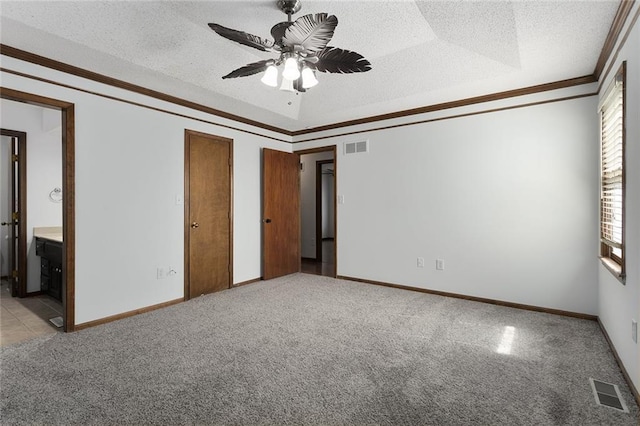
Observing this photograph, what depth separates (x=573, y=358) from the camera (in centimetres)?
248

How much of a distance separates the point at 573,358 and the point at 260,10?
359 centimetres

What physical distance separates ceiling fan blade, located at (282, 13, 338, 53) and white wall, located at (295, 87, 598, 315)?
2.65 meters

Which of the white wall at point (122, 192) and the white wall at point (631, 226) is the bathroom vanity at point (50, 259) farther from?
the white wall at point (631, 226)

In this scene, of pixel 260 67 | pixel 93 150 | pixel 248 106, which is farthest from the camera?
pixel 248 106

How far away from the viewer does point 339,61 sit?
227 cm

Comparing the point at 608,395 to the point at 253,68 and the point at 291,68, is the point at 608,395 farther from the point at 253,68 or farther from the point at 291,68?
the point at 253,68

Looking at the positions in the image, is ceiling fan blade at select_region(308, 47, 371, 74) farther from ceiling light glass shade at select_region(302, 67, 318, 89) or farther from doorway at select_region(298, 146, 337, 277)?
doorway at select_region(298, 146, 337, 277)

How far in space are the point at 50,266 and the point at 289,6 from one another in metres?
4.23

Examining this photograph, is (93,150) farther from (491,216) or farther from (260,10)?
(491,216)

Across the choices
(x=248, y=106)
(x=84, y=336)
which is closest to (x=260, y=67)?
(x=248, y=106)

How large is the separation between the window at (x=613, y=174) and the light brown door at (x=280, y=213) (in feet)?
13.2

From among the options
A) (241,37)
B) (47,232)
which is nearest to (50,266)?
(47,232)

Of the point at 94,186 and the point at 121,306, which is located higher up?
the point at 94,186

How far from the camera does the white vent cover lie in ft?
16.0
